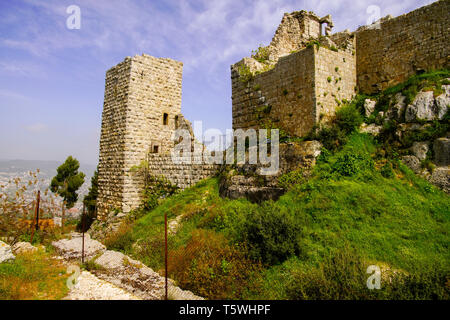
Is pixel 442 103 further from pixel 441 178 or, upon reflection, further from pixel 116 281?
pixel 116 281

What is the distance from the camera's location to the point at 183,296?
5.25 metres

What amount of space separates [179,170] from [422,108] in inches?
370

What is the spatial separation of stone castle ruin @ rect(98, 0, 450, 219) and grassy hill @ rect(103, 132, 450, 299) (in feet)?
4.84

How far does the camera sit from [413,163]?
24.1 feet

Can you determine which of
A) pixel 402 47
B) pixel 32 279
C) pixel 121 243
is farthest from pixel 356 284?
pixel 402 47

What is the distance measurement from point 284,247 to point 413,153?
15.3 feet

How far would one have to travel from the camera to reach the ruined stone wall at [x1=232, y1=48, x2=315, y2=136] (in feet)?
30.6

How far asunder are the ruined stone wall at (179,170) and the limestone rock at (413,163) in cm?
662

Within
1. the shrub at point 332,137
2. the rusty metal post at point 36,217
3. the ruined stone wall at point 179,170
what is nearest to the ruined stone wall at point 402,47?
the shrub at point 332,137

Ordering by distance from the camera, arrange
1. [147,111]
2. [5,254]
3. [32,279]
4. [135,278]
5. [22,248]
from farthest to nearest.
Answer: [147,111] → [22,248] → [5,254] → [135,278] → [32,279]

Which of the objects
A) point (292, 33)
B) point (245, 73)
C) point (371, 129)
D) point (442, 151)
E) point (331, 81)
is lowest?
point (442, 151)

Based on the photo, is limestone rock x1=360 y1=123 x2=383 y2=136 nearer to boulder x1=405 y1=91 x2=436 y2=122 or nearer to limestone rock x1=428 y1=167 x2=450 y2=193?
boulder x1=405 y1=91 x2=436 y2=122
